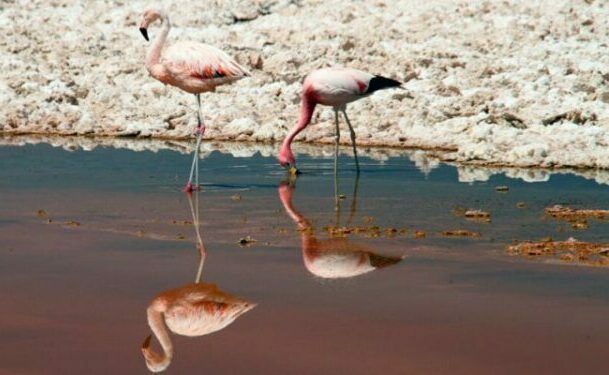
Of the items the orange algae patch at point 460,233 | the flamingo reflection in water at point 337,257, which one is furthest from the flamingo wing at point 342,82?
the orange algae patch at point 460,233

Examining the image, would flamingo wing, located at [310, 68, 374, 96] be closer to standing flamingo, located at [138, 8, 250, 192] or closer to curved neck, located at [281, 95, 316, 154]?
curved neck, located at [281, 95, 316, 154]

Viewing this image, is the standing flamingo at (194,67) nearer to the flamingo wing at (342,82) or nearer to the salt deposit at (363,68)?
the flamingo wing at (342,82)

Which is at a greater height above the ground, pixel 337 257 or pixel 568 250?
pixel 568 250

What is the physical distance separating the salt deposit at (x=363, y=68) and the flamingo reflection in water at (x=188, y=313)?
660cm

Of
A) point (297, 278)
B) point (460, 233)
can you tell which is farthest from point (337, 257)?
point (460, 233)

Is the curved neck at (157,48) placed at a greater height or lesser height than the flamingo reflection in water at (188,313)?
greater

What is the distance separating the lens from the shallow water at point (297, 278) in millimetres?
6551

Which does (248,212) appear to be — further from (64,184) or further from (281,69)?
(281,69)

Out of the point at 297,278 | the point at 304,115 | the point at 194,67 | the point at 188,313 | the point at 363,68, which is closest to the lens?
the point at 188,313

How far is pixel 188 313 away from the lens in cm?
740

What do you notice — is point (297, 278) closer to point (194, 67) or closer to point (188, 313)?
point (188, 313)

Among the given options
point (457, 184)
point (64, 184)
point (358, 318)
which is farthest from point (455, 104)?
point (358, 318)

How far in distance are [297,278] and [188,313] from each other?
1122 millimetres

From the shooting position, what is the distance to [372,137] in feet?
53.2
